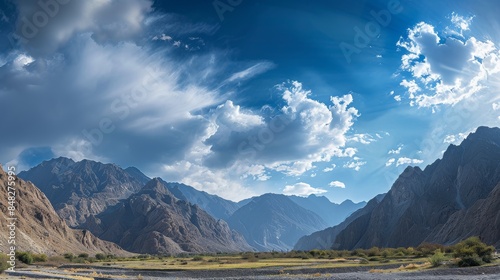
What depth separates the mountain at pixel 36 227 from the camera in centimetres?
14225

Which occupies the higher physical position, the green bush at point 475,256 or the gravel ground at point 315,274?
the green bush at point 475,256

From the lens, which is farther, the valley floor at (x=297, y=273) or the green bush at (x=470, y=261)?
the green bush at (x=470, y=261)

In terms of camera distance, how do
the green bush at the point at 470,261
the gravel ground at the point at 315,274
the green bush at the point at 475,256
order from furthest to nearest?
the green bush at the point at 475,256, the green bush at the point at 470,261, the gravel ground at the point at 315,274

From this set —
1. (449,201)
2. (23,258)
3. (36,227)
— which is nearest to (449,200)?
(449,201)

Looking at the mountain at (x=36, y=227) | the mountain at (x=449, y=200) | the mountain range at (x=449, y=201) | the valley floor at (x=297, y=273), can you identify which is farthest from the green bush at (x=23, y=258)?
the mountain range at (x=449, y=201)

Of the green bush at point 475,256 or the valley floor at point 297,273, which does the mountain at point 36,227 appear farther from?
the green bush at point 475,256

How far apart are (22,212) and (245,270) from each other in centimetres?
14421

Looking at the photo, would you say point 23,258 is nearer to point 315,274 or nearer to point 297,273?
point 297,273

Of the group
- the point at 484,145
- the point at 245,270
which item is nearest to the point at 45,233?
the point at 245,270

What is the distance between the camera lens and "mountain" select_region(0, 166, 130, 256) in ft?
467

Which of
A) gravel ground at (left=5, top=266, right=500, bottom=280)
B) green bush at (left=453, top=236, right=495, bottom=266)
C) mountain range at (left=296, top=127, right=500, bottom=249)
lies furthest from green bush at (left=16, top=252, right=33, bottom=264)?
mountain range at (left=296, top=127, right=500, bottom=249)

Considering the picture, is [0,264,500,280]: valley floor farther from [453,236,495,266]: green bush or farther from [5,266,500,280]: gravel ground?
[453,236,495,266]: green bush

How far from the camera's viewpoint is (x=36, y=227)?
16512 centimetres

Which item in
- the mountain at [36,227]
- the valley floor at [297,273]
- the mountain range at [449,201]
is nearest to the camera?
the valley floor at [297,273]
